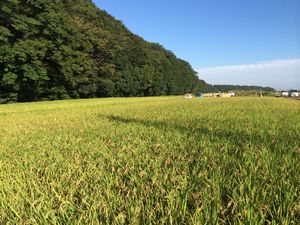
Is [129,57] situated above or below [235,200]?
above

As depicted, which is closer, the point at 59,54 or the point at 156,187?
the point at 156,187

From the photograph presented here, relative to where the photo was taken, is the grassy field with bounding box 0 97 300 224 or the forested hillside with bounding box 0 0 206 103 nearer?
the grassy field with bounding box 0 97 300 224

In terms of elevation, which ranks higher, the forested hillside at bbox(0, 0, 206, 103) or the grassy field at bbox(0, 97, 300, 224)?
the forested hillside at bbox(0, 0, 206, 103)

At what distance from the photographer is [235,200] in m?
2.84

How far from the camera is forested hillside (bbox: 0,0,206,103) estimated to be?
43.3 metres

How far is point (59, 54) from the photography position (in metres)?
51.9

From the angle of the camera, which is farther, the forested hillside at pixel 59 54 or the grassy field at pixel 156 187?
the forested hillside at pixel 59 54

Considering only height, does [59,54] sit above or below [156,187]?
above

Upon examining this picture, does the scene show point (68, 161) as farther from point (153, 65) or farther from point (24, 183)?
point (153, 65)

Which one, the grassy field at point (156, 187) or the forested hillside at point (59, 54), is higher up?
the forested hillside at point (59, 54)

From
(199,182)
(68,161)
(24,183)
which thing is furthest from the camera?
(68,161)

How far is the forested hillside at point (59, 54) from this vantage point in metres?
43.3

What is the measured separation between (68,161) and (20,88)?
44655 millimetres

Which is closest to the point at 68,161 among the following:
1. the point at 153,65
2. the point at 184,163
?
the point at 184,163
